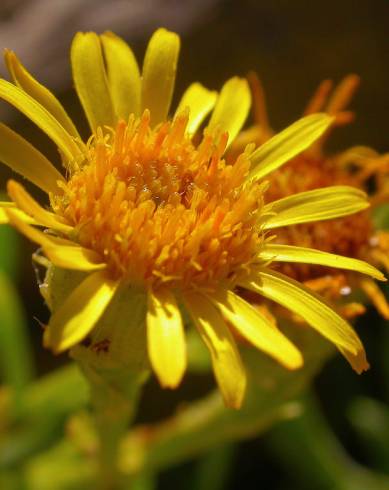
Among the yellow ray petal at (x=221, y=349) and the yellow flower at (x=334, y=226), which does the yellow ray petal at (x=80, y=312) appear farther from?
the yellow flower at (x=334, y=226)

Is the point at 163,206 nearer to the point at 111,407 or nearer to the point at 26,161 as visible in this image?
the point at 26,161

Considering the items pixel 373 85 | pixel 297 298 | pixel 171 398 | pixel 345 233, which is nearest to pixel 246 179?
pixel 297 298

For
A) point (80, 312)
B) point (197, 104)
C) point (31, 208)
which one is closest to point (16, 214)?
point (31, 208)

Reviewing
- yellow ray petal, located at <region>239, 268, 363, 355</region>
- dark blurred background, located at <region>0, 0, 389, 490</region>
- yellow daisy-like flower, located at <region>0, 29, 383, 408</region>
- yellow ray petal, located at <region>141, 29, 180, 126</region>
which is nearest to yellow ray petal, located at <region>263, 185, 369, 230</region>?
yellow daisy-like flower, located at <region>0, 29, 383, 408</region>

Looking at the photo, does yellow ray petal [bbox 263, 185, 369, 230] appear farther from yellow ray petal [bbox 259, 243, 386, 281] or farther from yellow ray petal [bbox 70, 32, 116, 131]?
yellow ray petal [bbox 70, 32, 116, 131]

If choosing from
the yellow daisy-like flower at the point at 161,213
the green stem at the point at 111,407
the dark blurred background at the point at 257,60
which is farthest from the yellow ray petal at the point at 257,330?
the dark blurred background at the point at 257,60
